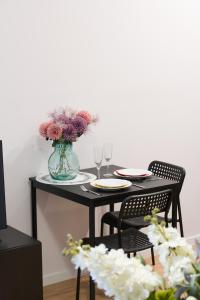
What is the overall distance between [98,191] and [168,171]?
0.79 meters

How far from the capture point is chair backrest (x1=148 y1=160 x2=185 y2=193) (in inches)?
139

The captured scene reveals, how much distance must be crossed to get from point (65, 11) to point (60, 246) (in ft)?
5.37

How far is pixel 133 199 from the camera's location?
289 centimetres

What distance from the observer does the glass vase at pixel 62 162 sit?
3258 millimetres

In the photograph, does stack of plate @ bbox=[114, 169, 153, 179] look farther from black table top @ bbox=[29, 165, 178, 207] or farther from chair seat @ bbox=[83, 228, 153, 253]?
chair seat @ bbox=[83, 228, 153, 253]

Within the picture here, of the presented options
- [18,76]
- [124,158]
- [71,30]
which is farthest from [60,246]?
[71,30]

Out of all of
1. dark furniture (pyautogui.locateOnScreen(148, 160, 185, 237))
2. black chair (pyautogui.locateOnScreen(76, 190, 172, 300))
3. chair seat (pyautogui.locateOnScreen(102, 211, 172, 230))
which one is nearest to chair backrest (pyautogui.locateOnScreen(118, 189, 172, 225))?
black chair (pyautogui.locateOnScreen(76, 190, 172, 300))

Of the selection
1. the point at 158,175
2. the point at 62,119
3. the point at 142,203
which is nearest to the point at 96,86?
the point at 62,119

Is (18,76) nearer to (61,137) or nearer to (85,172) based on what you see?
(61,137)

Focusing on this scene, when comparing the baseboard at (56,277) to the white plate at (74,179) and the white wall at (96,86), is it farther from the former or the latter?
the white plate at (74,179)

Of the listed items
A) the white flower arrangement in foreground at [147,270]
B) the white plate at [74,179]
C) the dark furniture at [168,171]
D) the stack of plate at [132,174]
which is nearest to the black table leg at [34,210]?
the white plate at [74,179]

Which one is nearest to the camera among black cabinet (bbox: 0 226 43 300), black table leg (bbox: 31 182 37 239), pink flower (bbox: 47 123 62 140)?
black cabinet (bbox: 0 226 43 300)

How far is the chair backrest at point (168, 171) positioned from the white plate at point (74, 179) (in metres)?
0.55

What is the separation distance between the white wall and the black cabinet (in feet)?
1.86
